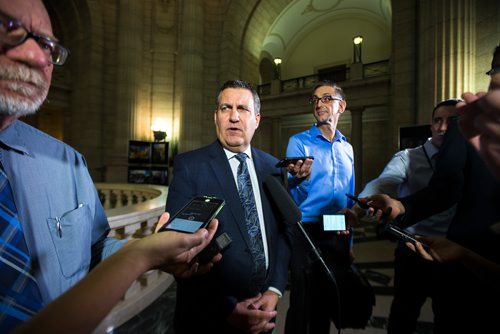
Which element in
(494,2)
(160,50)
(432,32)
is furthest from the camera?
(160,50)

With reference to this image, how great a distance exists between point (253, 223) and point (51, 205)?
3.05 ft

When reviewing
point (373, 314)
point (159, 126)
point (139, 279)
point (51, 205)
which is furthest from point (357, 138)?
point (51, 205)

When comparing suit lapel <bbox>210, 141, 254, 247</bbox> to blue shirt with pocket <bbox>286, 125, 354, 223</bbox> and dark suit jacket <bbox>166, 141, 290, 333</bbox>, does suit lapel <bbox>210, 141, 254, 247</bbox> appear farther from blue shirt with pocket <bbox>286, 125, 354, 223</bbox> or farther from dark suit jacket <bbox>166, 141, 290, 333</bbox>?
blue shirt with pocket <bbox>286, 125, 354, 223</bbox>

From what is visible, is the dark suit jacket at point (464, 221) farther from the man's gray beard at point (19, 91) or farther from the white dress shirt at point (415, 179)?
the man's gray beard at point (19, 91)

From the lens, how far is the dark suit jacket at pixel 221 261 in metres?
1.25

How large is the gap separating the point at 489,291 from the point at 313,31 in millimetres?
18284

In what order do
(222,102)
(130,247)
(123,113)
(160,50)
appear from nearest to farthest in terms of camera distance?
1. (130,247)
2. (222,102)
3. (123,113)
4. (160,50)

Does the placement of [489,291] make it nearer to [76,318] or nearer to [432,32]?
[76,318]

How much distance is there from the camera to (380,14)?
13781mm

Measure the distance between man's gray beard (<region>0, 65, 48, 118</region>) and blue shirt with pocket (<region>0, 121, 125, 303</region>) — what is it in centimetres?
17

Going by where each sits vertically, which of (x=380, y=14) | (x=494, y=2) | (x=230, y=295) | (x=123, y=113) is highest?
(x=380, y=14)

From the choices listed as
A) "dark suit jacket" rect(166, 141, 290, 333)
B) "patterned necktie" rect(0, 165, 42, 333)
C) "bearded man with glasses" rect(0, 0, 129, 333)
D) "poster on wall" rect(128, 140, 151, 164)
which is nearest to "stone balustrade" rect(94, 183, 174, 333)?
"dark suit jacket" rect(166, 141, 290, 333)

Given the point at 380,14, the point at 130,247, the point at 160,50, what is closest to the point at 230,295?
the point at 130,247

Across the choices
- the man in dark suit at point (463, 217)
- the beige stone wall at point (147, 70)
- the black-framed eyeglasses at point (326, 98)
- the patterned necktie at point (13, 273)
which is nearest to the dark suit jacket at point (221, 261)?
the patterned necktie at point (13, 273)
